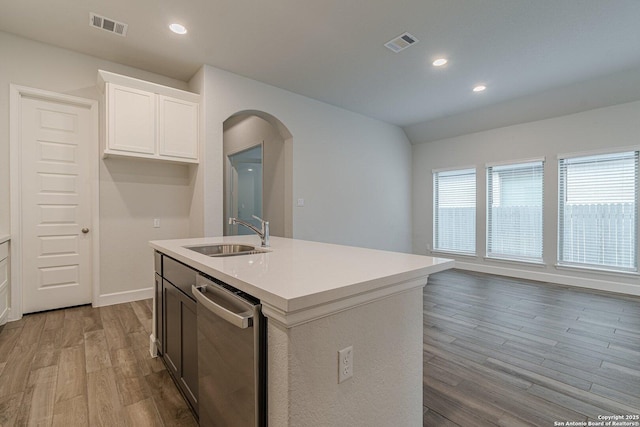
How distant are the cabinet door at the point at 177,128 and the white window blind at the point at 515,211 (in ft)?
16.6

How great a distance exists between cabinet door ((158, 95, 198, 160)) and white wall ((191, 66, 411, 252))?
0.19 meters

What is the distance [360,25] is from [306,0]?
61cm

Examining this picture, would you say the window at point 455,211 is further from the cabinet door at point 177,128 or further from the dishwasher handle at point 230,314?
the dishwasher handle at point 230,314

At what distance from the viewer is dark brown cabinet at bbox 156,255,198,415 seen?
1.55m

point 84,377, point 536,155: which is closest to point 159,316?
point 84,377

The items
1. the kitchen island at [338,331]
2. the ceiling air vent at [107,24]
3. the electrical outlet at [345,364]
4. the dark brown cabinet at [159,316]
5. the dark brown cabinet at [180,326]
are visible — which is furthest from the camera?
the ceiling air vent at [107,24]

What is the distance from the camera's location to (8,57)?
117 inches

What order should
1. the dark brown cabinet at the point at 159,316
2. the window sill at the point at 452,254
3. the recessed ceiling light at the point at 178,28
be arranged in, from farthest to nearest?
the window sill at the point at 452,254, the recessed ceiling light at the point at 178,28, the dark brown cabinet at the point at 159,316

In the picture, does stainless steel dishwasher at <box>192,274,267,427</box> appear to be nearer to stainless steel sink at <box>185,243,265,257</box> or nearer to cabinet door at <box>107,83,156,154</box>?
stainless steel sink at <box>185,243,265,257</box>

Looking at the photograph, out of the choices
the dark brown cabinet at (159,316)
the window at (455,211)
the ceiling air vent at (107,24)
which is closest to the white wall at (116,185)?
the ceiling air vent at (107,24)

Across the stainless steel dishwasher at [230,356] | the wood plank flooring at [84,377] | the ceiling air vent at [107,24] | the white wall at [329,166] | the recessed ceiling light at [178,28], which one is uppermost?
the recessed ceiling light at [178,28]

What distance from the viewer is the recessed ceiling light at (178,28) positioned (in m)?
2.83

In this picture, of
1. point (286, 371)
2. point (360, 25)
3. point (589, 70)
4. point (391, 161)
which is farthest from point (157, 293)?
point (589, 70)

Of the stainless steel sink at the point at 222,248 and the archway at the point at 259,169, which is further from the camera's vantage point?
the archway at the point at 259,169
